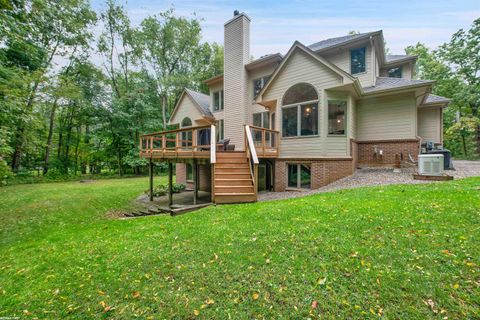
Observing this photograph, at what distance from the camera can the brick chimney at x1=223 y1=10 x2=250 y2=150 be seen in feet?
41.9

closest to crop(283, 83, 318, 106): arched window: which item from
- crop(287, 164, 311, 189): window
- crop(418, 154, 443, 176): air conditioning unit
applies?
crop(287, 164, 311, 189): window

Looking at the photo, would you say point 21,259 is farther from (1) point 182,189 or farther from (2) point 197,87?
(2) point 197,87

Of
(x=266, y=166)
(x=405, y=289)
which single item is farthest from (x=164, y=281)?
(x=266, y=166)

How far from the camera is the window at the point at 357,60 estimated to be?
10445 millimetres

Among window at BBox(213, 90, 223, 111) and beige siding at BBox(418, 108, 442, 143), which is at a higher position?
window at BBox(213, 90, 223, 111)

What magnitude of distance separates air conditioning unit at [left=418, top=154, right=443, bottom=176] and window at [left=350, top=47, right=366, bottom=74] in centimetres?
528

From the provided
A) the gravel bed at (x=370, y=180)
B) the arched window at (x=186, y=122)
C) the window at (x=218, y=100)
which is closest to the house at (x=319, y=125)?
the gravel bed at (x=370, y=180)

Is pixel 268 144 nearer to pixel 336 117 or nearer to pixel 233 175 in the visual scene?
pixel 336 117

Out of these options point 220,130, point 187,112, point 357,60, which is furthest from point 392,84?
point 187,112

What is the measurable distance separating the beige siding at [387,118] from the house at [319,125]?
1.4 inches

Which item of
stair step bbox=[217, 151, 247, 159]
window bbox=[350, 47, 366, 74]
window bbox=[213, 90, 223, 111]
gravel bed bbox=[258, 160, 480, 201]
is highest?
window bbox=[350, 47, 366, 74]

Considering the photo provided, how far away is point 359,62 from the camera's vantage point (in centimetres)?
1057

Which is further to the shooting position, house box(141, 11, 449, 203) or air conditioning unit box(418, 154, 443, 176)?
house box(141, 11, 449, 203)

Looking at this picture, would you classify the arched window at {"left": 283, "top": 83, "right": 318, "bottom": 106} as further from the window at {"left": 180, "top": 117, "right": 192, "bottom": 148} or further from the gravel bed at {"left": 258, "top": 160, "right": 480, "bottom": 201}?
the window at {"left": 180, "top": 117, "right": 192, "bottom": 148}
